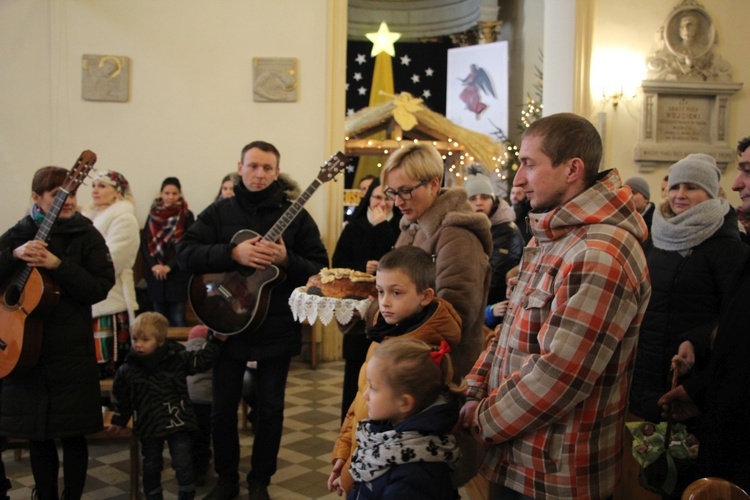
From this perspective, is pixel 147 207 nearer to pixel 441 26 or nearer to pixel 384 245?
pixel 384 245

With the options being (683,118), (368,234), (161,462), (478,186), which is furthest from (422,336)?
(683,118)

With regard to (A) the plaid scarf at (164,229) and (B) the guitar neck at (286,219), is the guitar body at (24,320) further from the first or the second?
(A) the plaid scarf at (164,229)

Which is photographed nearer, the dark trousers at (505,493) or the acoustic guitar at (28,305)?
the dark trousers at (505,493)

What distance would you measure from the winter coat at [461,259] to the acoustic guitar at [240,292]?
3.17 feet

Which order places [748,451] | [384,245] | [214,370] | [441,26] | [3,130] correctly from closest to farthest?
[748,451]
[214,370]
[384,245]
[3,130]
[441,26]

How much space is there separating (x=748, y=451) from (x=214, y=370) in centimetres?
249

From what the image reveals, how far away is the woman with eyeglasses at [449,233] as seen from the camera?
2.46 metres

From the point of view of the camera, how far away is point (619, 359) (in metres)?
1.71

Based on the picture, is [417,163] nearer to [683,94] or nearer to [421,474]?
[421,474]

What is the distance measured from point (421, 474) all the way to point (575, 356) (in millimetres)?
527

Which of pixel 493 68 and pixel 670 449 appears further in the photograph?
pixel 493 68

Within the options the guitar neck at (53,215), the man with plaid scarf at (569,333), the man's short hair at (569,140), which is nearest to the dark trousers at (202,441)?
the guitar neck at (53,215)

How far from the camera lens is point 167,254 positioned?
6242 millimetres

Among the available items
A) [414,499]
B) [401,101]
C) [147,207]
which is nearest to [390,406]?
[414,499]
